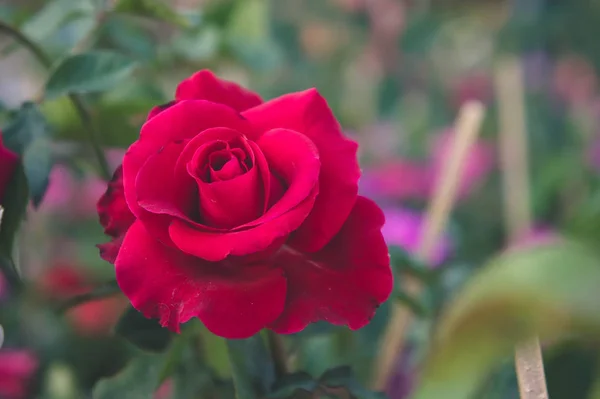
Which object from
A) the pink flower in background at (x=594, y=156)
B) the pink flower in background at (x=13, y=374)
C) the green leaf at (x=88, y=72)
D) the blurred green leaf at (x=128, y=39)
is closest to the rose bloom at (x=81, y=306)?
the pink flower in background at (x=13, y=374)

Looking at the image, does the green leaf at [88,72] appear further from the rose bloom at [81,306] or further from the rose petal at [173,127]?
the rose bloom at [81,306]

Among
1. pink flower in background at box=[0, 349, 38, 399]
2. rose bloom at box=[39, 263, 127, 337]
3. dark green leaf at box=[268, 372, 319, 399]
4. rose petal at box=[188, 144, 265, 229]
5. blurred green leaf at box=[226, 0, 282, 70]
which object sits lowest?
rose bloom at box=[39, 263, 127, 337]

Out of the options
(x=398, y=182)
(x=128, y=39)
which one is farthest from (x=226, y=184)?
(x=398, y=182)

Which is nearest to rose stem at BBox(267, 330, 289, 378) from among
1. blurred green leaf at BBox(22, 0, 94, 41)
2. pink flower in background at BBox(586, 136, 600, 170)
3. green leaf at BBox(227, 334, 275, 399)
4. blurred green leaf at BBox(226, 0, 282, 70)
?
green leaf at BBox(227, 334, 275, 399)

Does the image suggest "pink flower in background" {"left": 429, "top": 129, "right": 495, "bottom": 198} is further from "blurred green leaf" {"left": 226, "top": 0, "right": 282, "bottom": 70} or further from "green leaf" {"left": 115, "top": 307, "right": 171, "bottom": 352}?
"green leaf" {"left": 115, "top": 307, "right": 171, "bottom": 352}

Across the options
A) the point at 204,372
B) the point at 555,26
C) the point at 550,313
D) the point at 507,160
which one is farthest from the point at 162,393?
the point at 555,26

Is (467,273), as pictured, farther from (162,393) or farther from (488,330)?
(488,330)
